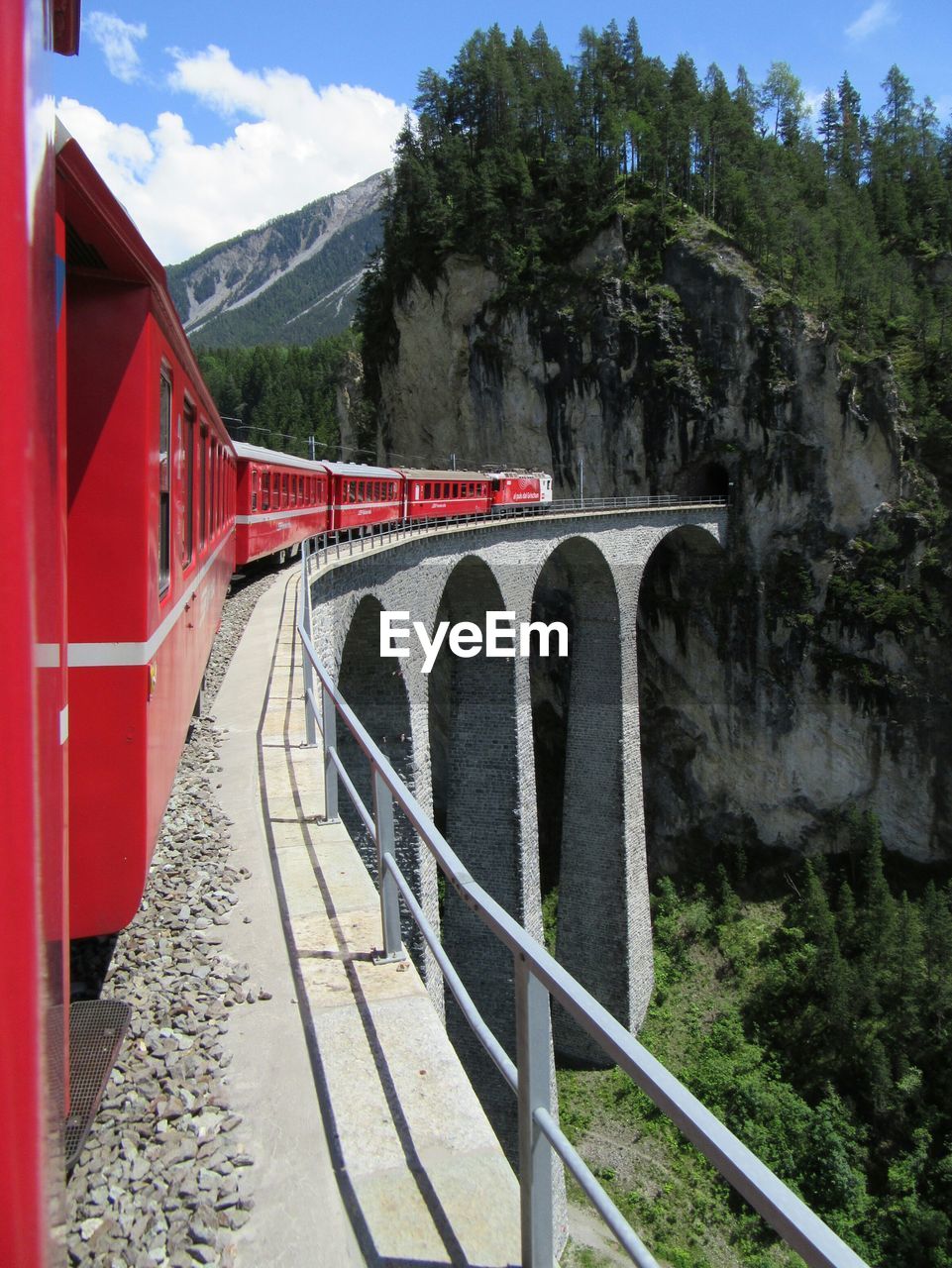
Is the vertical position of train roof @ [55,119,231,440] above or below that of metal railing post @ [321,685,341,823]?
above

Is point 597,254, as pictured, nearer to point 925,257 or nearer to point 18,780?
point 925,257

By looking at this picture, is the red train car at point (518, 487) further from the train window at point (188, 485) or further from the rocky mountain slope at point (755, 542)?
the train window at point (188, 485)

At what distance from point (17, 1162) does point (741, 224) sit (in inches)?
1548

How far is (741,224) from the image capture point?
115 ft

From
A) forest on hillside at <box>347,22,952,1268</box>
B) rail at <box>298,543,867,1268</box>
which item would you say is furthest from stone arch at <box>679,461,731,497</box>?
rail at <box>298,543,867,1268</box>

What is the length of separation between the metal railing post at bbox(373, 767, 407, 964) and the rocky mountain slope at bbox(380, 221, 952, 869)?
27570 millimetres

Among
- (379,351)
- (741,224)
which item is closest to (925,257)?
(741,224)

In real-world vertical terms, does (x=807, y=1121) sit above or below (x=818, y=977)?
below

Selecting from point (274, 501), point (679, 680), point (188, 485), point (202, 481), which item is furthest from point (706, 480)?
point (188, 485)

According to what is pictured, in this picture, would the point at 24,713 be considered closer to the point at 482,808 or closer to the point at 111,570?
the point at 111,570

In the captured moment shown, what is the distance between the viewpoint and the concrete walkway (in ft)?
7.61

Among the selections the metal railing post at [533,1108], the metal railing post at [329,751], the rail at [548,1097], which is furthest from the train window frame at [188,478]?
the metal railing post at [533,1108]

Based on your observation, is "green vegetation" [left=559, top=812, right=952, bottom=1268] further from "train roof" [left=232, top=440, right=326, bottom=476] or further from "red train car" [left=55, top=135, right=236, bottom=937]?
"red train car" [left=55, top=135, right=236, bottom=937]

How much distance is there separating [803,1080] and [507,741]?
10578 millimetres
